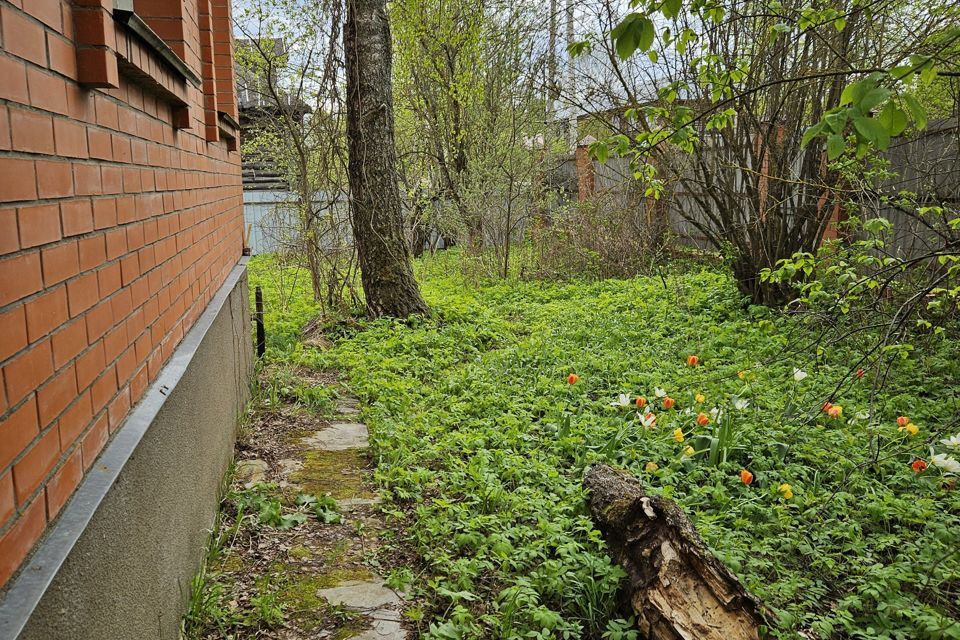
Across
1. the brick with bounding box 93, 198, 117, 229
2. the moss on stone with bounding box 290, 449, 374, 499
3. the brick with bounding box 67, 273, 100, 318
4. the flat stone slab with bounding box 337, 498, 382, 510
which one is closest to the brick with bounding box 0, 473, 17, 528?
the brick with bounding box 67, 273, 100, 318

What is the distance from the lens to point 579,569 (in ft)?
9.93

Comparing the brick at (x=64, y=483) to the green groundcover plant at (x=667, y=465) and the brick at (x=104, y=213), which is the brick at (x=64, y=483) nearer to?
the brick at (x=104, y=213)

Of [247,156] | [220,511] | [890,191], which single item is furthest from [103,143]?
[247,156]

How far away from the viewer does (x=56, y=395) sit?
4.69 feet

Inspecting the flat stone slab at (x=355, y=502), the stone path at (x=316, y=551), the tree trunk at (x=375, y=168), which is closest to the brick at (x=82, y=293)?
the stone path at (x=316, y=551)

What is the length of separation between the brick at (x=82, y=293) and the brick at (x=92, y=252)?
27 millimetres

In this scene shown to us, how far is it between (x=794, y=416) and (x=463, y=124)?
1026 centimetres

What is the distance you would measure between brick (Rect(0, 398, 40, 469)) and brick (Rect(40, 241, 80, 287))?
11.0 inches

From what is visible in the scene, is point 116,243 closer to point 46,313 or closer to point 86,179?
point 86,179

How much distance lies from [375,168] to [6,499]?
7.21 metres

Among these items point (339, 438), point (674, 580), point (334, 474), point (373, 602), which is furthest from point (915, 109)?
point (339, 438)

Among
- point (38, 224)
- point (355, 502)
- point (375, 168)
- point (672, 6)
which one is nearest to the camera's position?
point (38, 224)

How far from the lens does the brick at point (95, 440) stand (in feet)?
5.36

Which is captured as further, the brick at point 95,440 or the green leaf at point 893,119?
the green leaf at point 893,119
